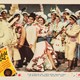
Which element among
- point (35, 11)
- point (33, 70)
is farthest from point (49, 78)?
point (35, 11)

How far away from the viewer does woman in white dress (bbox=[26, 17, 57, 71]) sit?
72cm

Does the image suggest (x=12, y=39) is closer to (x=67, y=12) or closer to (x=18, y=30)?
(x=18, y=30)

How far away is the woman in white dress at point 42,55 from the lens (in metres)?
0.72

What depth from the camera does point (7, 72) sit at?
730 millimetres

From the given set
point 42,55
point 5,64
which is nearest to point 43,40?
point 42,55

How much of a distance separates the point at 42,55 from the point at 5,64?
16 cm

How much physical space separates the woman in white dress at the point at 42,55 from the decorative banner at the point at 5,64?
2.7 inches

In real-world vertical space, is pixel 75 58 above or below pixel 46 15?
below

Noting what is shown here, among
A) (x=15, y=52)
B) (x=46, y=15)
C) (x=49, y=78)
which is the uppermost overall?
(x=46, y=15)

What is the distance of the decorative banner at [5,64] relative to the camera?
2.38 ft

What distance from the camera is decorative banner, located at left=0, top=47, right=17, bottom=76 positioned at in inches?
28.5

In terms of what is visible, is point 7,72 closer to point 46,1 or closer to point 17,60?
point 17,60

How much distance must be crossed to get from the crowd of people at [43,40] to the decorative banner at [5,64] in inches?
0.6

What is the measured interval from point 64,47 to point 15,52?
21 centimetres
